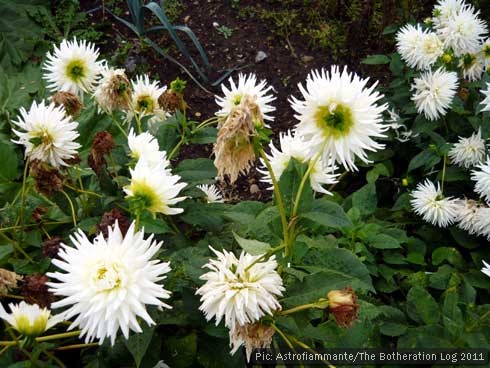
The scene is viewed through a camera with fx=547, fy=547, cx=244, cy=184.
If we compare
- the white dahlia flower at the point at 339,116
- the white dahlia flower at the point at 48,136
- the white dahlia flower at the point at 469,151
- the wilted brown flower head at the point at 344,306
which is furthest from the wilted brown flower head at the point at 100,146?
the white dahlia flower at the point at 469,151

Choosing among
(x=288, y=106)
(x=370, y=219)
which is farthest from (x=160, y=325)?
(x=288, y=106)

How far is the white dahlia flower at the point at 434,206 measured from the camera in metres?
1.79

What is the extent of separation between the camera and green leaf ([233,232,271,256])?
100 cm

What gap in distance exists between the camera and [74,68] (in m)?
1.43

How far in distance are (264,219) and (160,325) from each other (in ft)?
1.09

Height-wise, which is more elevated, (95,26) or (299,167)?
(95,26)

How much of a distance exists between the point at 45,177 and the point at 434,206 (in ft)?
4.07

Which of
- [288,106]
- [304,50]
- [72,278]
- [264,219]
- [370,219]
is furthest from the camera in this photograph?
[304,50]

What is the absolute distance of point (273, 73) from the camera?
8.95ft

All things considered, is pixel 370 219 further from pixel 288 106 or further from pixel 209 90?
pixel 209 90

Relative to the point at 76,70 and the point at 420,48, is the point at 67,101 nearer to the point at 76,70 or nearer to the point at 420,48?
the point at 76,70

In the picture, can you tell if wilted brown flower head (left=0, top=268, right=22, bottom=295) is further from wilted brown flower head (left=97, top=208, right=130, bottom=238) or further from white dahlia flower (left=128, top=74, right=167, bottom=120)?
white dahlia flower (left=128, top=74, right=167, bottom=120)

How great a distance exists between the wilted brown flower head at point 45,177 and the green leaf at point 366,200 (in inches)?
39.9

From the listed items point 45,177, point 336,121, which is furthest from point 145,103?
point 336,121
